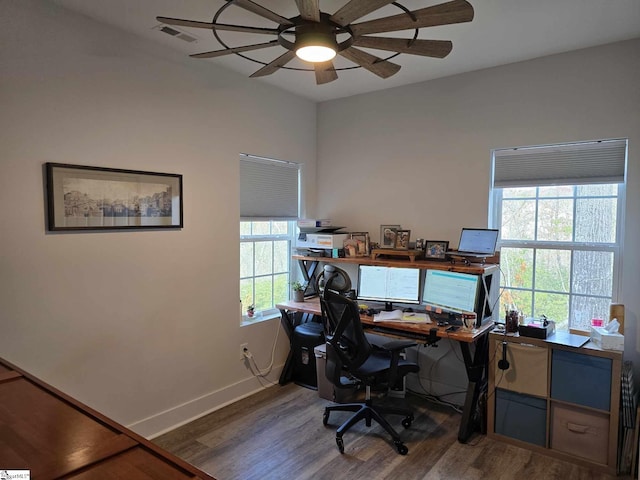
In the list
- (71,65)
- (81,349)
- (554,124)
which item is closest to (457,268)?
(554,124)

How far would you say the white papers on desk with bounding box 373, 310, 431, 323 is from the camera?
3119 mm

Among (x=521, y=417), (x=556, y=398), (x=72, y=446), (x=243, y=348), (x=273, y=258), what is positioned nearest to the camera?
(x=72, y=446)

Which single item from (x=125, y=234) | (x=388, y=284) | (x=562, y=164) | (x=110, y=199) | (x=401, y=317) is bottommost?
(x=401, y=317)

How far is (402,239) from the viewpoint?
359 cm

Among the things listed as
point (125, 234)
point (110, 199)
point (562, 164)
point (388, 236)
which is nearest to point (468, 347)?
point (388, 236)

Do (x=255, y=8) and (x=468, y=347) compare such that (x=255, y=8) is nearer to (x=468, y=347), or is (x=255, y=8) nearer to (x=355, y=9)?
(x=355, y=9)

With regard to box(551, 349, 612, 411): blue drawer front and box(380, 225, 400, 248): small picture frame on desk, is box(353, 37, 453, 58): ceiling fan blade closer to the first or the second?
box(380, 225, 400, 248): small picture frame on desk

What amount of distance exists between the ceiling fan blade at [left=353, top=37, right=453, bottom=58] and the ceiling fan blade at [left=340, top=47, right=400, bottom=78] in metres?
0.10

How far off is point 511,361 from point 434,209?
4.36 feet

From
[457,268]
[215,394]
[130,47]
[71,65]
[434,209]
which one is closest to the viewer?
[71,65]

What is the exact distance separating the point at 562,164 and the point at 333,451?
2.54m

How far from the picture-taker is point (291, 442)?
2.79 m

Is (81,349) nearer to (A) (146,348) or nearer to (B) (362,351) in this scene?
(A) (146,348)

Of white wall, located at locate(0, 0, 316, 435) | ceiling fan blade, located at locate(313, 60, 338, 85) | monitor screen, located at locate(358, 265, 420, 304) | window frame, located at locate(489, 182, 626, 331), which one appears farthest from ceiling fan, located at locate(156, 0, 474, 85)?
monitor screen, located at locate(358, 265, 420, 304)
